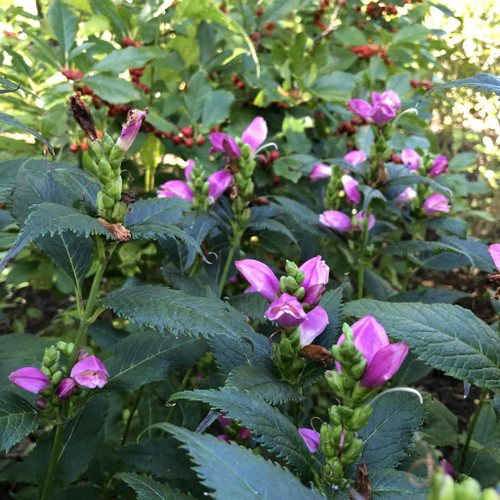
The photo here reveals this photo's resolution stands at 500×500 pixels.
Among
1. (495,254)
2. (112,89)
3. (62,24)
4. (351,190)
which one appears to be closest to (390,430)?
(495,254)

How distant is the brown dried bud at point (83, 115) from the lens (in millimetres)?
819

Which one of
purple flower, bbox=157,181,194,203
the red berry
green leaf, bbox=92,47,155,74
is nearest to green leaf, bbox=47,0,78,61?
green leaf, bbox=92,47,155,74

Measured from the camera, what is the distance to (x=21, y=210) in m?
0.88

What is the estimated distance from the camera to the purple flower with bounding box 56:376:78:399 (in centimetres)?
85

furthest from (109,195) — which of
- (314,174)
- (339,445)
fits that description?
(314,174)

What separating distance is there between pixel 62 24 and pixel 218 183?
2.47ft

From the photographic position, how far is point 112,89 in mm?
1437

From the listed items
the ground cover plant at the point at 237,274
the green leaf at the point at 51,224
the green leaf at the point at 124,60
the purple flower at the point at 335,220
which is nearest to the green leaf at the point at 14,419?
the ground cover plant at the point at 237,274

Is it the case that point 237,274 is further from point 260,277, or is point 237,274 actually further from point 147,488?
point 147,488

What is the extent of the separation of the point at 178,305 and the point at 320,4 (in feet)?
5.73

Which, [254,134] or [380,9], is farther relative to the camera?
[380,9]

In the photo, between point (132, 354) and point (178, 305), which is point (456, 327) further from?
point (132, 354)

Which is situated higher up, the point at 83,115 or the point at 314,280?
the point at 83,115

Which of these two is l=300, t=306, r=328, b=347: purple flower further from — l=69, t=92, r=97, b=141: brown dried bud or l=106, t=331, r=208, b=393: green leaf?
l=69, t=92, r=97, b=141: brown dried bud
